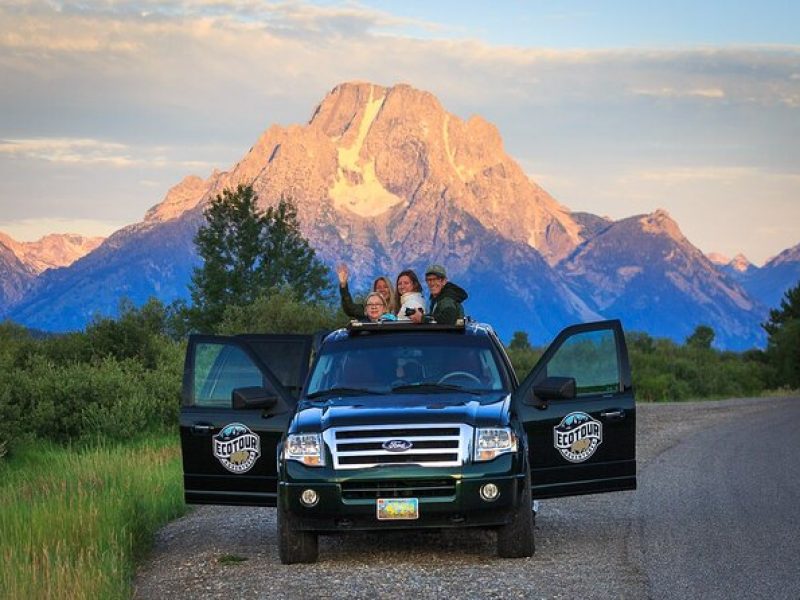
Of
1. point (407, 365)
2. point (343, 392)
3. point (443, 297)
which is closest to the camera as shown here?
point (343, 392)

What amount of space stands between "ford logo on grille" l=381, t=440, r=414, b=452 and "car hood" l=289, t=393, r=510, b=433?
144mm

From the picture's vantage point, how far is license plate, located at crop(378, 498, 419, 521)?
10.9 metres

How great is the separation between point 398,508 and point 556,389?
5.56ft

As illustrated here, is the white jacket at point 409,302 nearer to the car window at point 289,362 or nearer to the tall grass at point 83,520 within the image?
the car window at point 289,362

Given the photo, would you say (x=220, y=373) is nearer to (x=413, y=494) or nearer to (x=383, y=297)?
(x=383, y=297)

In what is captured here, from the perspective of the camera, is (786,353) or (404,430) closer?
(404,430)

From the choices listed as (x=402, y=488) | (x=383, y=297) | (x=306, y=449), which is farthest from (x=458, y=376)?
(x=383, y=297)

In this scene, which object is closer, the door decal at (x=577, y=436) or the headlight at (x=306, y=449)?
the headlight at (x=306, y=449)

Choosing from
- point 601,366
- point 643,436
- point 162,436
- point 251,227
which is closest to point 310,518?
point 601,366

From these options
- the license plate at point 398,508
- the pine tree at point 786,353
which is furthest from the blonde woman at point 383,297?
the pine tree at point 786,353

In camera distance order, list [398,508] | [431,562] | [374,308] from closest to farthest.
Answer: [398,508] < [431,562] < [374,308]

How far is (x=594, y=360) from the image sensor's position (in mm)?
12898

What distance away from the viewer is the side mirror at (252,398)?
1184 centimetres

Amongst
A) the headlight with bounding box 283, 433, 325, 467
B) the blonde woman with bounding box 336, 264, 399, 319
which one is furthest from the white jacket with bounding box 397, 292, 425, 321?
the headlight with bounding box 283, 433, 325, 467
